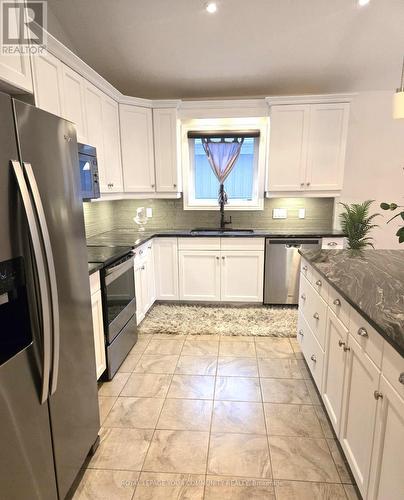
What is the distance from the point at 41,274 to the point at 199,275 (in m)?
2.70

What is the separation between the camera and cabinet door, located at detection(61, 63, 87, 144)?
2.21 metres

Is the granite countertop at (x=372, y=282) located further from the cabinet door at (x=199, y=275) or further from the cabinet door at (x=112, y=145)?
the cabinet door at (x=112, y=145)

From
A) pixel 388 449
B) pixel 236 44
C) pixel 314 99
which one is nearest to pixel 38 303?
pixel 388 449

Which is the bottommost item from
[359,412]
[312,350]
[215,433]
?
[215,433]

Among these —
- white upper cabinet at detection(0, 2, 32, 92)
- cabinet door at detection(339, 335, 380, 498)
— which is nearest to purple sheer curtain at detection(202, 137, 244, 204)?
white upper cabinet at detection(0, 2, 32, 92)

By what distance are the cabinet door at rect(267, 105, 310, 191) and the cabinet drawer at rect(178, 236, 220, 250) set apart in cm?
97

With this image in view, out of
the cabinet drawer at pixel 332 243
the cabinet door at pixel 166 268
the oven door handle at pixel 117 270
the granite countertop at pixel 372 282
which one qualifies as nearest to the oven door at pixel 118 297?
the oven door handle at pixel 117 270

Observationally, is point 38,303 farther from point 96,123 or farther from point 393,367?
point 96,123

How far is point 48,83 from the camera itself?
1.97 meters

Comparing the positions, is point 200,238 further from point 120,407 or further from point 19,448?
point 19,448

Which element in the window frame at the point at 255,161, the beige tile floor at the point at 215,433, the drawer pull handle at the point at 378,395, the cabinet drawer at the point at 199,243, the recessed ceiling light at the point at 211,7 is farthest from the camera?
the window frame at the point at 255,161

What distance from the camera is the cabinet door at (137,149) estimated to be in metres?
3.44

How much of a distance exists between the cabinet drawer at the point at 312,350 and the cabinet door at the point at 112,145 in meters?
2.36

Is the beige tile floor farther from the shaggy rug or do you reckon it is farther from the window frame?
the window frame
